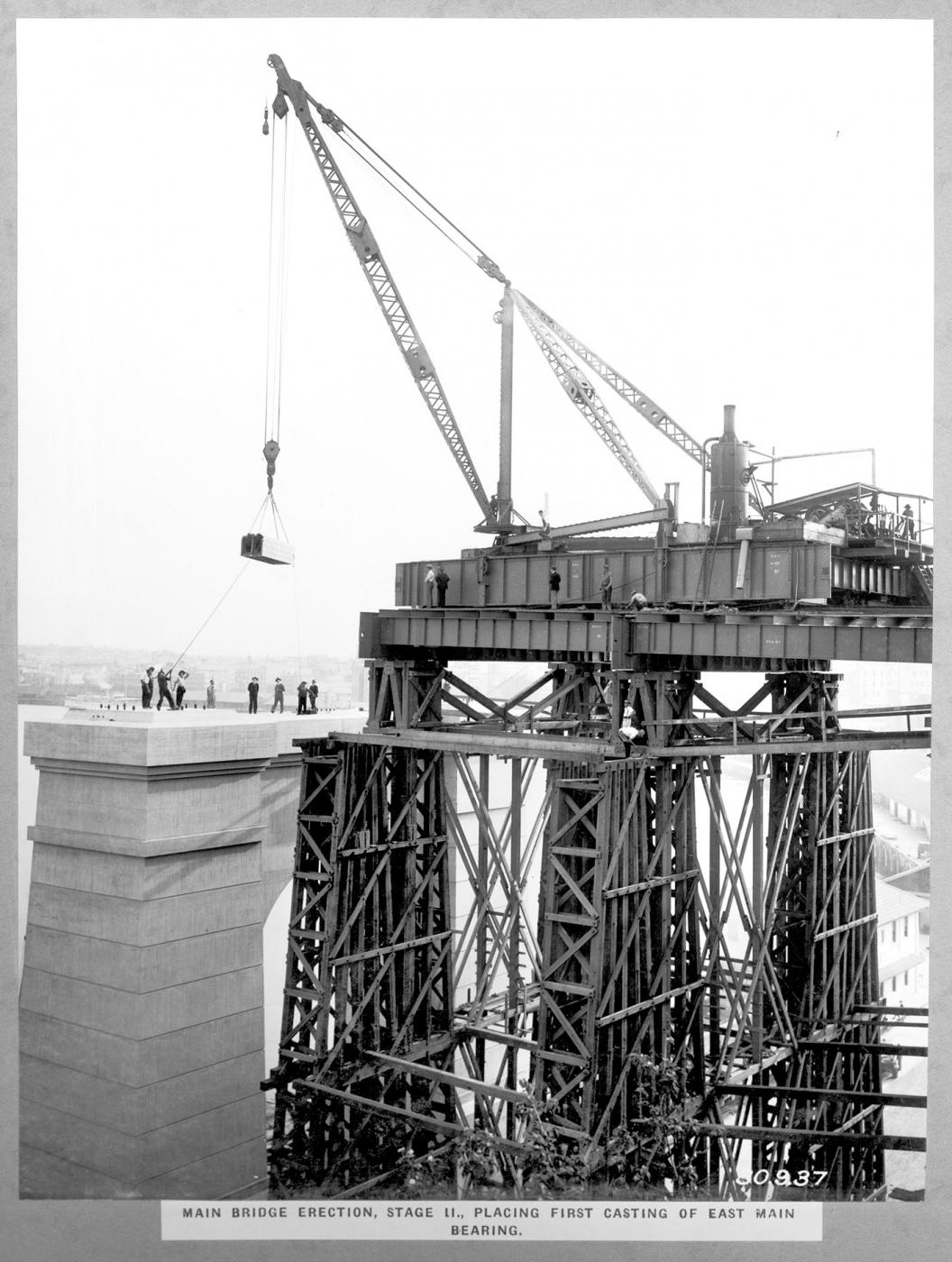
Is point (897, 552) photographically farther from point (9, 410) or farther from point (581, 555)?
point (9, 410)

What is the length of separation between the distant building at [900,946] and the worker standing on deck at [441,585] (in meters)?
6.94

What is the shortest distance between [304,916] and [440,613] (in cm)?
478

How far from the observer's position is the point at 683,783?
14.4m

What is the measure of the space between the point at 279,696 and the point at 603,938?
5.11m

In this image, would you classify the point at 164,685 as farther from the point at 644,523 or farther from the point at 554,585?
the point at 644,523

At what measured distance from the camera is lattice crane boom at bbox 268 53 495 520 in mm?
→ 15398

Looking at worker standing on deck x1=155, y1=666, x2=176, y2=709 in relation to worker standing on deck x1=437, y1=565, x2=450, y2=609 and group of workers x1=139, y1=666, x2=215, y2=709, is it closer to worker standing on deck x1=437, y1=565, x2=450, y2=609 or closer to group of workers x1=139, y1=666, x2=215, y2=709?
group of workers x1=139, y1=666, x2=215, y2=709

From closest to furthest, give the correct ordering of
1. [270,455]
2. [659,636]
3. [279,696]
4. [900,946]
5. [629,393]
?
[270,455] < [659,636] < [629,393] < [279,696] < [900,946]

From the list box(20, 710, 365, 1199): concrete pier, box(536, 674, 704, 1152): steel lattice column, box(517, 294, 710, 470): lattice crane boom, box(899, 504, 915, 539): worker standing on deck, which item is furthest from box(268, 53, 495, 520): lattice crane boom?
box(899, 504, 915, 539): worker standing on deck

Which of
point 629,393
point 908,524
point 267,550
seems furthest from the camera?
point 629,393

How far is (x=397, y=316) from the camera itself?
1622 centimetres

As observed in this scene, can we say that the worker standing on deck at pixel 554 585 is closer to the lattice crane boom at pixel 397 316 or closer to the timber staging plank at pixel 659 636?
the timber staging plank at pixel 659 636

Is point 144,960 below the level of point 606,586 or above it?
below

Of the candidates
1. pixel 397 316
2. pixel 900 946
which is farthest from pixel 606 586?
pixel 900 946
